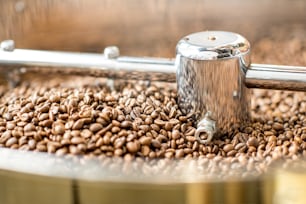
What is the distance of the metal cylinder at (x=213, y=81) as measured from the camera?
0.72 metres

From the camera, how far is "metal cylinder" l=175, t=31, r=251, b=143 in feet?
2.36

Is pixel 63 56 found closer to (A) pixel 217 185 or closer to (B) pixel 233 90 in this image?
(B) pixel 233 90

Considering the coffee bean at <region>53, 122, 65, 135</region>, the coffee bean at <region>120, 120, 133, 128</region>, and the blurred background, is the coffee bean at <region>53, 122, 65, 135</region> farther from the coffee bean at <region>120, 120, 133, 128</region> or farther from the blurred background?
the blurred background

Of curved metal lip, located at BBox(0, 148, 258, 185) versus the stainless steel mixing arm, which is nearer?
curved metal lip, located at BBox(0, 148, 258, 185)

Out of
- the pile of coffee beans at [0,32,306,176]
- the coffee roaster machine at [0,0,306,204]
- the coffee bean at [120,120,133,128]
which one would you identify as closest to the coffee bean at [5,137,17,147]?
the pile of coffee beans at [0,32,306,176]

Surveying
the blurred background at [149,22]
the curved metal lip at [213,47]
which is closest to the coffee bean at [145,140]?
the curved metal lip at [213,47]

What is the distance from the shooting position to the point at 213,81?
0.72m

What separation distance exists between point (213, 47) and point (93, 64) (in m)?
0.21

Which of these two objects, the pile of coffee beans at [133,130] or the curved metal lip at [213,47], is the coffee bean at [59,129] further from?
the curved metal lip at [213,47]

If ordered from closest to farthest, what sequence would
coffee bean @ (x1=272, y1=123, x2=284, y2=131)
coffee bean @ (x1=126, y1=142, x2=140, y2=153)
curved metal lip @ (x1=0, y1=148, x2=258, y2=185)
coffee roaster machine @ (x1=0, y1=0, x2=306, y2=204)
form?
curved metal lip @ (x1=0, y1=148, x2=258, y2=185) → coffee bean @ (x1=126, y1=142, x2=140, y2=153) → coffee bean @ (x1=272, y1=123, x2=284, y2=131) → coffee roaster machine @ (x1=0, y1=0, x2=306, y2=204)

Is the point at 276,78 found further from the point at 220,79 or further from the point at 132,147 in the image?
the point at 132,147

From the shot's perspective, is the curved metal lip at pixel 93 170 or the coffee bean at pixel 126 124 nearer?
the curved metal lip at pixel 93 170

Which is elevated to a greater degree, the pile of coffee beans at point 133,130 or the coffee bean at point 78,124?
the coffee bean at point 78,124

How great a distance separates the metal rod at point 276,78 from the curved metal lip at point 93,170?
19 cm
